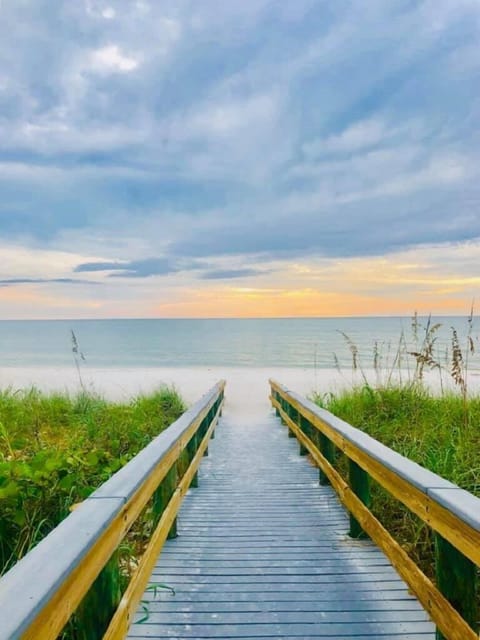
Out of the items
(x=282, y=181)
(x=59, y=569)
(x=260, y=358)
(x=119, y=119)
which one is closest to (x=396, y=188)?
(x=282, y=181)

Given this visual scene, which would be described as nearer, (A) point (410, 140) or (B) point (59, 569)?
(B) point (59, 569)

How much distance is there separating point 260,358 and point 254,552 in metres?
32.9

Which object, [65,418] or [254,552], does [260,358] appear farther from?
[254,552]

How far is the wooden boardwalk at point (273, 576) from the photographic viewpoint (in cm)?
211

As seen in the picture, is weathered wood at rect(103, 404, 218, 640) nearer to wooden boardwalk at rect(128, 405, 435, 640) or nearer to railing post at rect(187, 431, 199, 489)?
wooden boardwalk at rect(128, 405, 435, 640)

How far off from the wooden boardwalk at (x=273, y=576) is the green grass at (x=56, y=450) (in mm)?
806

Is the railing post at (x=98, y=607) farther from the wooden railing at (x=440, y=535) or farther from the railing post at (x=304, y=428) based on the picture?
the railing post at (x=304, y=428)

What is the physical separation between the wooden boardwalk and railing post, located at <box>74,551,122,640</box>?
0.54 m

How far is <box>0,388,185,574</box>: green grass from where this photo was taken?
2.81 m

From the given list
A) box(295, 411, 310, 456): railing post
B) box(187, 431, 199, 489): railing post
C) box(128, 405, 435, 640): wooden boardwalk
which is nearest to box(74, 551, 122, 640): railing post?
box(128, 405, 435, 640): wooden boardwalk

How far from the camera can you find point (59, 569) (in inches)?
44.3

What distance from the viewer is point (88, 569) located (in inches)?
51.8

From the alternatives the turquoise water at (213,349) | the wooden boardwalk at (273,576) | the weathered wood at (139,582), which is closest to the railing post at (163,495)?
the weathered wood at (139,582)

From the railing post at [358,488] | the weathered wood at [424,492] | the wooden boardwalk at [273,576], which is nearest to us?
the weathered wood at [424,492]
